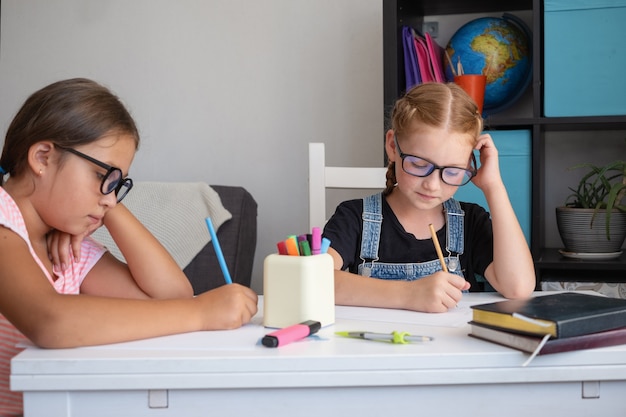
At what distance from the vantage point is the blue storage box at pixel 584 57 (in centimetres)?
219

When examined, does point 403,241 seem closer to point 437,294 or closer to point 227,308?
point 437,294

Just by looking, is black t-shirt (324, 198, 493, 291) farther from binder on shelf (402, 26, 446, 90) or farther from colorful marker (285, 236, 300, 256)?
binder on shelf (402, 26, 446, 90)

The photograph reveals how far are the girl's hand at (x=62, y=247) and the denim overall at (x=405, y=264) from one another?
0.65 metres

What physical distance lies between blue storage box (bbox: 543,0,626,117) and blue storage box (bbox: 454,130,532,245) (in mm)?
118

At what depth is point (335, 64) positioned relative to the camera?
2789 millimetres

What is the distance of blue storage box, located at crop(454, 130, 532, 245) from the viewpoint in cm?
224

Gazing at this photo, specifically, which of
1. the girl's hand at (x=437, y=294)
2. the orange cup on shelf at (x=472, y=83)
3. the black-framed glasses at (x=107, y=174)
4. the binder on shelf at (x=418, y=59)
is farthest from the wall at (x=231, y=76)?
the black-framed glasses at (x=107, y=174)

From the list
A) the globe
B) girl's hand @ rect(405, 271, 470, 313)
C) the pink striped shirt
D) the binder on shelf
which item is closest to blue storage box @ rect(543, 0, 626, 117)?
the globe

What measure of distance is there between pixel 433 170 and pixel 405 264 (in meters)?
0.29

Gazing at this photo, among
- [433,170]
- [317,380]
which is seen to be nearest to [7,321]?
[317,380]

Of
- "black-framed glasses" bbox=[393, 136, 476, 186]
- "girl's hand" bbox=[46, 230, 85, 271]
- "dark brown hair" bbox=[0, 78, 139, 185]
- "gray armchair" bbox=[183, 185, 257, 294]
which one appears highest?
"dark brown hair" bbox=[0, 78, 139, 185]

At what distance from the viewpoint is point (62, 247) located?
1.26 metres

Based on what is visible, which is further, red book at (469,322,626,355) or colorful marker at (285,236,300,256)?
colorful marker at (285,236,300,256)

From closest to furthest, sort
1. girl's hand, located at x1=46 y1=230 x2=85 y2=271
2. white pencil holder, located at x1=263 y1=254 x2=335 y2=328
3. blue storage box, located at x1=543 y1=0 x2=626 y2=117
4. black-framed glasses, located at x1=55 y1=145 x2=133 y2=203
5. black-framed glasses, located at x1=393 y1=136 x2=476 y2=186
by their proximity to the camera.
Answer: white pencil holder, located at x1=263 y1=254 x2=335 y2=328, black-framed glasses, located at x1=55 y1=145 x2=133 y2=203, girl's hand, located at x1=46 y1=230 x2=85 y2=271, black-framed glasses, located at x1=393 y1=136 x2=476 y2=186, blue storage box, located at x1=543 y1=0 x2=626 y2=117
